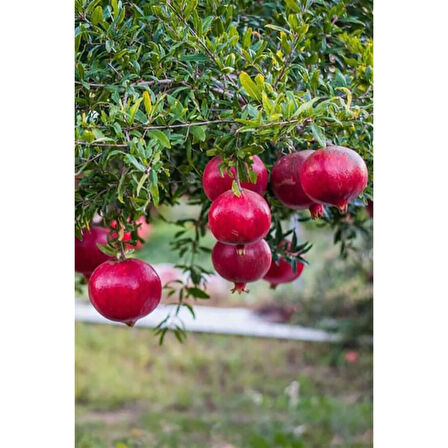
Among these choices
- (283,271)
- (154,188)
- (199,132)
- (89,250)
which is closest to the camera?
(154,188)

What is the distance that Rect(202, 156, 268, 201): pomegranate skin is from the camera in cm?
92

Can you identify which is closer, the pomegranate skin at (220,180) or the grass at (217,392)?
the pomegranate skin at (220,180)

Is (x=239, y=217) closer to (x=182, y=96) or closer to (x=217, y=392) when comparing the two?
(x=182, y=96)

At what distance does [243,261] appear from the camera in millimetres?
995

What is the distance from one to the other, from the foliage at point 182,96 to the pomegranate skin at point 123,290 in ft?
0.16

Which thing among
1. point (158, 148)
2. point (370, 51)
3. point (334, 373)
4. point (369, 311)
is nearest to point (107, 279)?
point (158, 148)

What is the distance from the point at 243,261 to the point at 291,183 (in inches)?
5.5

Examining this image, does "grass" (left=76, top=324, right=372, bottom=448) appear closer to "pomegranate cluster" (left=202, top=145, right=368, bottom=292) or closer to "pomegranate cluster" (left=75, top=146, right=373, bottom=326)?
"pomegranate cluster" (left=75, top=146, right=373, bottom=326)

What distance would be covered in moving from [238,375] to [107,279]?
3400 millimetres

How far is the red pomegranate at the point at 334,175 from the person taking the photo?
0.85 m

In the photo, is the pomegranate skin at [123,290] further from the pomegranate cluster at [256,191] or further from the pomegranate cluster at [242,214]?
the pomegranate cluster at [256,191]

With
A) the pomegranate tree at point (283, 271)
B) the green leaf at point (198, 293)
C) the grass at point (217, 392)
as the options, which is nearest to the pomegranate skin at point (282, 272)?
the pomegranate tree at point (283, 271)

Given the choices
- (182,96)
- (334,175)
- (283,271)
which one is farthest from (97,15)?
(283,271)

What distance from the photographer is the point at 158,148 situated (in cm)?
82
